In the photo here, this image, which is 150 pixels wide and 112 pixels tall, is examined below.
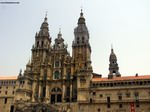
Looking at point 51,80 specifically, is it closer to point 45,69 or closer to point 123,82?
point 45,69

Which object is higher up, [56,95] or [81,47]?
[81,47]

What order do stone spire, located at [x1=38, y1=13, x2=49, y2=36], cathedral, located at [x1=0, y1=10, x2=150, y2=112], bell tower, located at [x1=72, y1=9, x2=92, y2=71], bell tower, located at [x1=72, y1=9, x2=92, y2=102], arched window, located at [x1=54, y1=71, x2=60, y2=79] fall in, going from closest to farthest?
cathedral, located at [x1=0, y1=10, x2=150, y2=112], bell tower, located at [x1=72, y1=9, x2=92, y2=102], bell tower, located at [x1=72, y1=9, x2=92, y2=71], arched window, located at [x1=54, y1=71, x2=60, y2=79], stone spire, located at [x1=38, y1=13, x2=49, y2=36]

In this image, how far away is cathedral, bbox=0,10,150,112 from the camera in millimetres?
65750

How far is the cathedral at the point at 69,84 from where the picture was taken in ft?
216

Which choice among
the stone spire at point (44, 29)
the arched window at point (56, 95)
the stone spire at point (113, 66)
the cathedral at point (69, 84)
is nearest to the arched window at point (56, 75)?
the cathedral at point (69, 84)

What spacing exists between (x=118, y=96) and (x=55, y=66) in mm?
24880

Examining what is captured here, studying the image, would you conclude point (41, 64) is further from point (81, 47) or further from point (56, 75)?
point (81, 47)

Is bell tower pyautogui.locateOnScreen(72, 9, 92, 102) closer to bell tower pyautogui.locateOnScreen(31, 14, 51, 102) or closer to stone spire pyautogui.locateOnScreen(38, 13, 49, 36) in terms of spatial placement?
bell tower pyautogui.locateOnScreen(31, 14, 51, 102)

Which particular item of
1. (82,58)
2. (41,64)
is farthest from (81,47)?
(41,64)

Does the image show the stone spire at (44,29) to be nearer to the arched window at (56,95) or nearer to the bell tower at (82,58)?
the bell tower at (82,58)

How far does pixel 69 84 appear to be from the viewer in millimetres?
75125

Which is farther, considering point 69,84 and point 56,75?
point 56,75

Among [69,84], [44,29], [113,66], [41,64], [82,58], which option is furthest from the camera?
[113,66]

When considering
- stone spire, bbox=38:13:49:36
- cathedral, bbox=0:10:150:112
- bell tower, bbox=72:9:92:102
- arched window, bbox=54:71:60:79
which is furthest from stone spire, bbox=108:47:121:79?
stone spire, bbox=38:13:49:36
